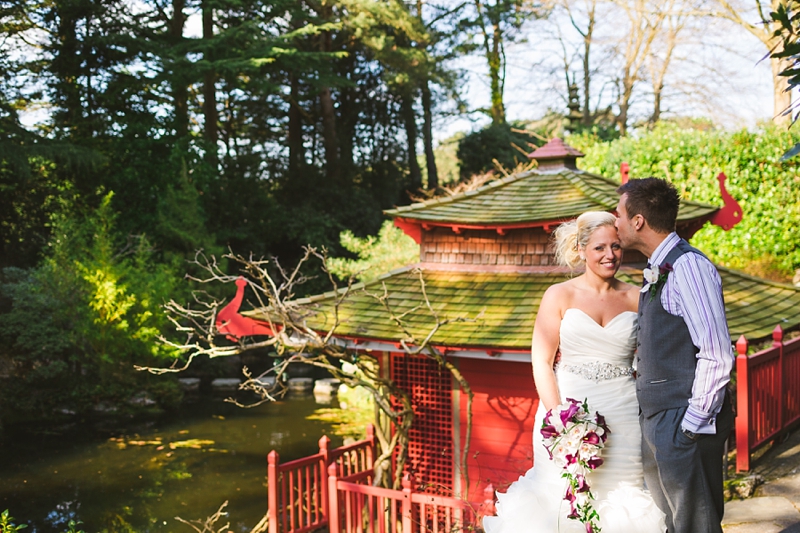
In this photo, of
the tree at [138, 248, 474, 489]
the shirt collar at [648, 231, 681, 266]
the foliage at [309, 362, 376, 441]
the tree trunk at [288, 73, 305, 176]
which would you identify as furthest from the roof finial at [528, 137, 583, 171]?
the tree trunk at [288, 73, 305, 176]

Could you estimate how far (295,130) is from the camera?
93.2 ft

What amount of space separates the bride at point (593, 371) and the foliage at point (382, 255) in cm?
1196

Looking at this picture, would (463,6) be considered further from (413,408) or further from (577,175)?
(413,408)

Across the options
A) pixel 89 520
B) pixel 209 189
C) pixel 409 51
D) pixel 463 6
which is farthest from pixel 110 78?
pixel 89 520

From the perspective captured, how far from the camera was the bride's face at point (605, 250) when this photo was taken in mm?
3434

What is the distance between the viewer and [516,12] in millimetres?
29297

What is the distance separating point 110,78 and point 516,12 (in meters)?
15.7

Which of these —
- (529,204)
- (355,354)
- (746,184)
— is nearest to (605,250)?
(529,204)

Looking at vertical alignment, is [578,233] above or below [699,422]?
above

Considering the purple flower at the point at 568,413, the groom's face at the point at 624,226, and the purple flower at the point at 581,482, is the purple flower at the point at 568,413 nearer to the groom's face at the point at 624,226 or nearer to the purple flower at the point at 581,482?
the purple flower at the point at 581,482

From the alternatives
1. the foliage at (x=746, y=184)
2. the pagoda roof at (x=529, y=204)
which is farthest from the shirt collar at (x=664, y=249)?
the foliage at (x=746, y=184)

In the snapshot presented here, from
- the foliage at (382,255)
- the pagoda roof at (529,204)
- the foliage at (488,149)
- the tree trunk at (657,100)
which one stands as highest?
the tree trunk at (657,100)

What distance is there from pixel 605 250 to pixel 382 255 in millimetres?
13549

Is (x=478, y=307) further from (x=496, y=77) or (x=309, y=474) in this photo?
(x=496, y=77)
